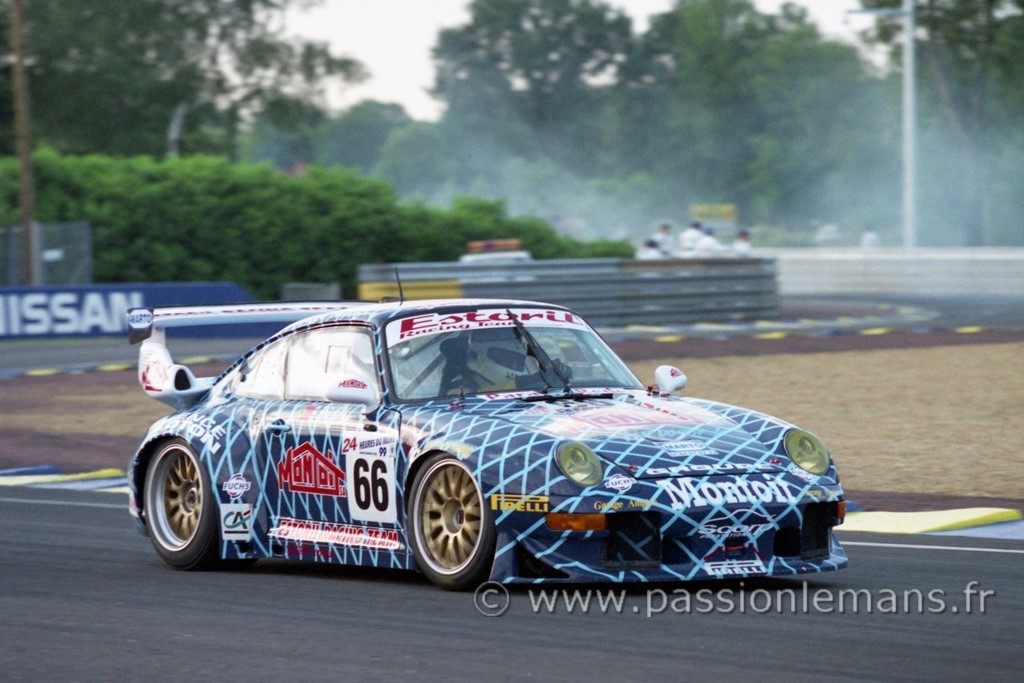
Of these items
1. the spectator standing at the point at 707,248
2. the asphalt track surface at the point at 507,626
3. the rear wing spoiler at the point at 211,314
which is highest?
the spectator standing at the point at 707,248

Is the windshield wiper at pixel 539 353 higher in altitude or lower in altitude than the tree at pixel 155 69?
lower

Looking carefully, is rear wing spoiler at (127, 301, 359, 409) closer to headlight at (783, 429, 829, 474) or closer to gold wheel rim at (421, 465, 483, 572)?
gold wheel rim at (421, 465, 483, 572)

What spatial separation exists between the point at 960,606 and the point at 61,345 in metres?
24.3

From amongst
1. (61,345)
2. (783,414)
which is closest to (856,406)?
(783,414)

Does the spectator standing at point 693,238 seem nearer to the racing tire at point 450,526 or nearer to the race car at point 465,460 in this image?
the race car at point 465,460

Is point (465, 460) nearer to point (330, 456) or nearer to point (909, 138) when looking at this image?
point (330, 456)

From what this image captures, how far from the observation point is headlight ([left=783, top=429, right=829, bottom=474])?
24.3ft

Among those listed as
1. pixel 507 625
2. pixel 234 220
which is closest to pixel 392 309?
pixel 507 625

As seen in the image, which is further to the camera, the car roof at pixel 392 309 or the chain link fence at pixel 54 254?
the chain link fence at pixel 54 254

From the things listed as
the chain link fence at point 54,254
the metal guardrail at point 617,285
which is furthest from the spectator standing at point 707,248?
the chain link fence at point 54,254

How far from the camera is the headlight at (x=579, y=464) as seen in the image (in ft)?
22.6

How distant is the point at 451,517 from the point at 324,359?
1.46m

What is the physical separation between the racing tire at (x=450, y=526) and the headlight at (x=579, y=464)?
1.20 feet

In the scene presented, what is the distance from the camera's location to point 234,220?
37.8m
